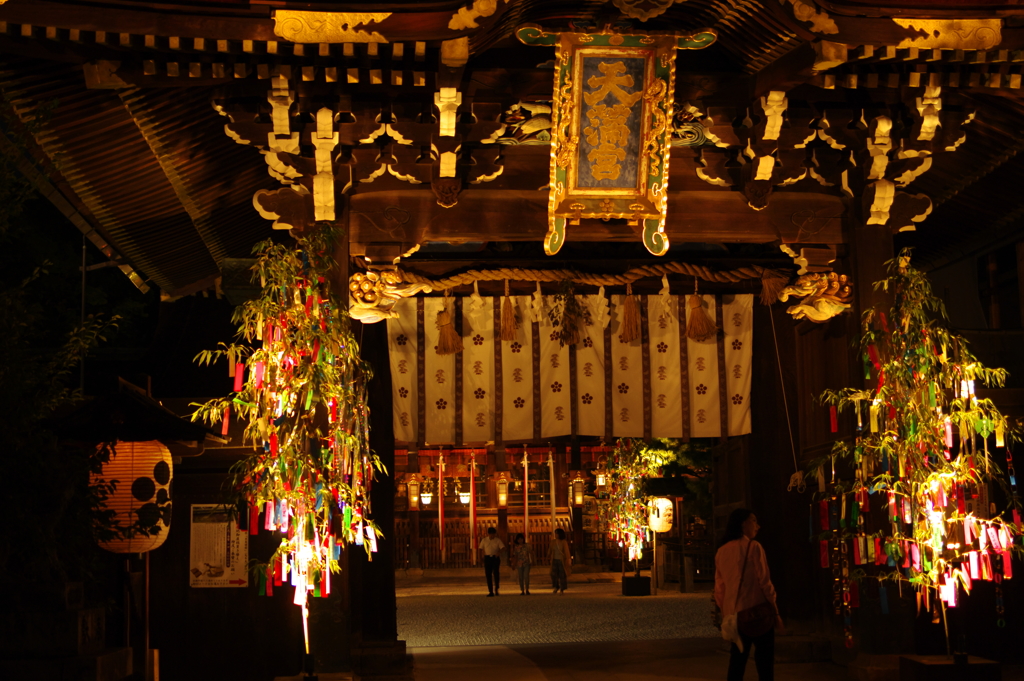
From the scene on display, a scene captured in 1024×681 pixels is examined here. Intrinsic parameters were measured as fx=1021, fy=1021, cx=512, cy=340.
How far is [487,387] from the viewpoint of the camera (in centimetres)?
1202

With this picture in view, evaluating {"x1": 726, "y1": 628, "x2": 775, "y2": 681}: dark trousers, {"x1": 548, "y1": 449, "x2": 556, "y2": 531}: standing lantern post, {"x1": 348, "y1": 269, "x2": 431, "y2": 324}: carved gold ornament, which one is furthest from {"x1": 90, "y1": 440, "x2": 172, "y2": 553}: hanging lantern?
{"x1": 548, "y1": 449, "x2": 556, "y2": 531}: standing lantern post

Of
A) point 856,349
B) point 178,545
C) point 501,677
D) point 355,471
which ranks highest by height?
point 856,349

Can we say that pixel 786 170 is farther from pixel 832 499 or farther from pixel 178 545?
pixel 178 545

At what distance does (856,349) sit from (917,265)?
407 centimetres

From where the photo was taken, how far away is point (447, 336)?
1161 cm

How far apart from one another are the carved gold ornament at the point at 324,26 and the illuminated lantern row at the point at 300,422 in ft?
4.90

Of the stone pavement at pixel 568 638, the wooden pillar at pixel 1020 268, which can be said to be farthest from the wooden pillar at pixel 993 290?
the stone pavement at pixel 568 638

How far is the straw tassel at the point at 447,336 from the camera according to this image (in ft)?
38.1

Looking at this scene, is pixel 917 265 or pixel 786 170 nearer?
pixel 786 170

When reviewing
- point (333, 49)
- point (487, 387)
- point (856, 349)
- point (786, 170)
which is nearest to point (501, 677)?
point (487, 387)

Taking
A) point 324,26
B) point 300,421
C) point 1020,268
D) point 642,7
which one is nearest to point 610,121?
point 642,7

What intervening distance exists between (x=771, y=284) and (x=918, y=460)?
3411 millimetres

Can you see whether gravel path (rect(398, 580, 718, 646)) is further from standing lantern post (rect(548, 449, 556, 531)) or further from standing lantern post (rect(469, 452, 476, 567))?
standing lantern post (rect(548, 449, 556, 531))

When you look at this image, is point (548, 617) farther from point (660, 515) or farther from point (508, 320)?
point (508, 320)
